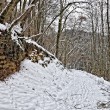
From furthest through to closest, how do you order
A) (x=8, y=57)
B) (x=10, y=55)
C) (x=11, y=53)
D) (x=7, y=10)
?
(x=11, y=53), (x=10, y=55), (x=7, y=10), (x=8, y=57)

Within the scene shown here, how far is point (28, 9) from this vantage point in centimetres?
1148

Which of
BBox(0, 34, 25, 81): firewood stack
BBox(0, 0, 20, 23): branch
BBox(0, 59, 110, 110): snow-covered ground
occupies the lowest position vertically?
BBox(0, 59, 110, 110): snow-covered ground

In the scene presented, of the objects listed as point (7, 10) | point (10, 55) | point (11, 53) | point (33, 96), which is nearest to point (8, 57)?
point (10, 55)

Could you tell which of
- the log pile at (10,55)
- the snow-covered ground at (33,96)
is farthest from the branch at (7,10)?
the snow-covered ground at (33,96)

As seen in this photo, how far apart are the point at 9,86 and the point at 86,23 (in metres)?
34.5

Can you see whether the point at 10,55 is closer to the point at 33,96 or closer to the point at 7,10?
the point at 7,10

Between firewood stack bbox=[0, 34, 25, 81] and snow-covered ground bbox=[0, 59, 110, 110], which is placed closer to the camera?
snow-covered ground bbox=[0, 59, 110, 110]

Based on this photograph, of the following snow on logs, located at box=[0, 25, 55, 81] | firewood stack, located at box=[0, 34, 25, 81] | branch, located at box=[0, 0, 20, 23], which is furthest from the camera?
branch, located at box=[0, 0, 20, 23]

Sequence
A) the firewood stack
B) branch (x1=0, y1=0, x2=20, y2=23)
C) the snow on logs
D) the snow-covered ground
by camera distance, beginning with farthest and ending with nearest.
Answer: branch (x1=0, y1=0, x2=20, y2=23) < the snow on logs < the firewood stack < the snow-covered ground

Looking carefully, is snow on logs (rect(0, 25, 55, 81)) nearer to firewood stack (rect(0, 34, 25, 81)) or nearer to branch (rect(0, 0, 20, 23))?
firewood stack (rect(0, 34, 25, 81))

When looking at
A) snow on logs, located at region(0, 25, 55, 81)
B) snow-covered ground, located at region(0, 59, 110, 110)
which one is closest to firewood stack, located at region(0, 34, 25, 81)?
snow on logs, located at region(0, 25, 55, 81)

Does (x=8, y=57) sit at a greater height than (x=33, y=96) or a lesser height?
greater

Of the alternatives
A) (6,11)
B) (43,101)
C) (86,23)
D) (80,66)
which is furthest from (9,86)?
(80,66)

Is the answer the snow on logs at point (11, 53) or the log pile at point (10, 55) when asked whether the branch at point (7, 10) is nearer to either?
the snow on logs at point (11, 53)
